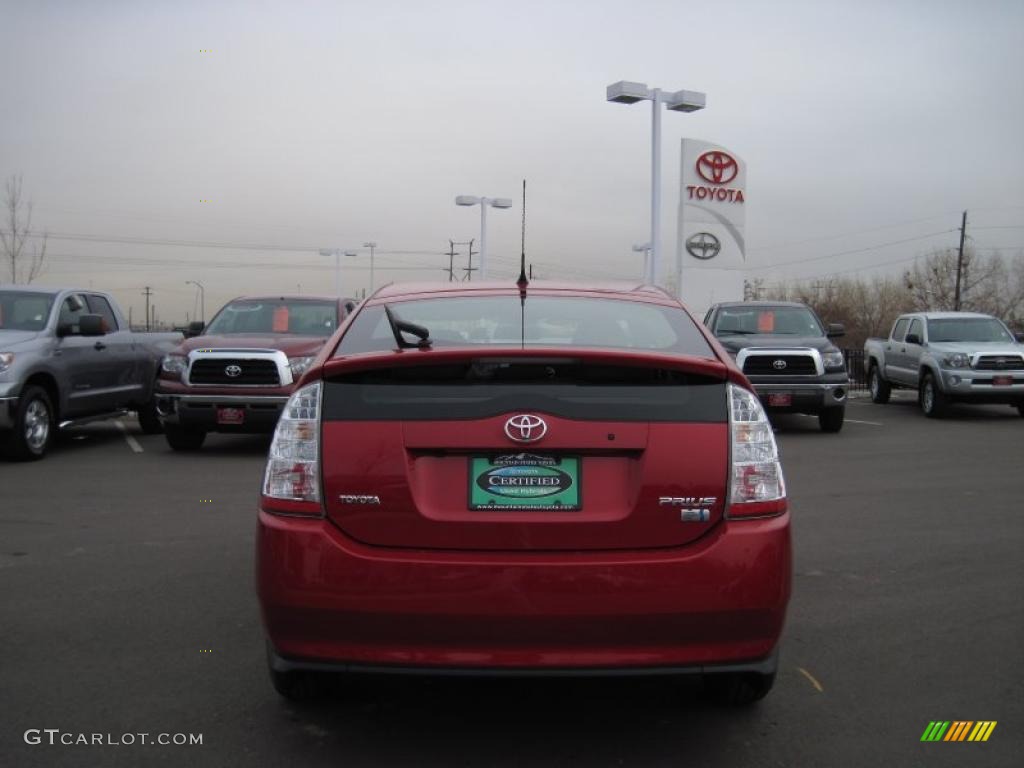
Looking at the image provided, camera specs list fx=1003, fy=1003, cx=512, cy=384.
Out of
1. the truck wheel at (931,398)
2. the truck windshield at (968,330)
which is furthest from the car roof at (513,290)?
the truck windshield at (968,330)

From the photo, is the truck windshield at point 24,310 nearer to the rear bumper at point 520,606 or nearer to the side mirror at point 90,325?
the side mirror at point 90,325

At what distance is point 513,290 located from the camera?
440 centimetres

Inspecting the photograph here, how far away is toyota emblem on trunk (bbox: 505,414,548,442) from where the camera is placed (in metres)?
3.21

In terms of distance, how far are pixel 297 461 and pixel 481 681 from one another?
147 cm

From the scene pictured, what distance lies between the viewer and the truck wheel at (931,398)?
1670cm

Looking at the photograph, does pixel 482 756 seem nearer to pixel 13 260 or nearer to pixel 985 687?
pixel 985 687

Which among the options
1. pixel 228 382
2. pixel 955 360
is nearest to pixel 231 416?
pixel 228 382

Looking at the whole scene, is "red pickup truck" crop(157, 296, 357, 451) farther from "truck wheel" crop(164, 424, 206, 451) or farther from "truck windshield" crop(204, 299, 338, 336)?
"truck windshield" crop(204, 299, 338, 336)

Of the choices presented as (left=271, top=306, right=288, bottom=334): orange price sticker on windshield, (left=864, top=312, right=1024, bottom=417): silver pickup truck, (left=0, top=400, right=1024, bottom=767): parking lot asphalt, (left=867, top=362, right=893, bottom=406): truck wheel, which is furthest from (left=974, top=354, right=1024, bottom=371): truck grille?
(left=271, top=306, right=288, bottom=334): orange price sticker on windshield

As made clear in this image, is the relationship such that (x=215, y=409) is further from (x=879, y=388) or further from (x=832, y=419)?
(x=879, y=388)

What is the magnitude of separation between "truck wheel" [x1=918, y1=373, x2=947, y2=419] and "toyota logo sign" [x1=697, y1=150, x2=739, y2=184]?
11215 mm

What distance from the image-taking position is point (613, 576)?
10.3 feet

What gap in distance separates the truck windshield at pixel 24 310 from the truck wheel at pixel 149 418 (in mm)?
2325

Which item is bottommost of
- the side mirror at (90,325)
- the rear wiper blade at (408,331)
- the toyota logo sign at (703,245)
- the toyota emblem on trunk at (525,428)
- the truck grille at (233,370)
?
the truck grille at (233,370)
